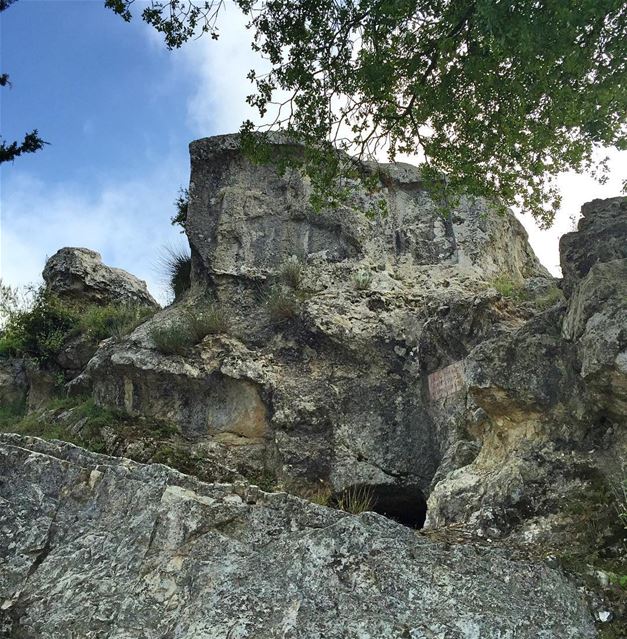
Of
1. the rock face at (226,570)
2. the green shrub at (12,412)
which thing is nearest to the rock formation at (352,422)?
the rock face at (226,570)

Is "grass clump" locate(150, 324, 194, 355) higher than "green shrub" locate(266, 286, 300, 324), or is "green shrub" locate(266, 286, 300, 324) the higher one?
"green shrub" locate(266, 286, 300, 324)

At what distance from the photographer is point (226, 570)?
16.4ft

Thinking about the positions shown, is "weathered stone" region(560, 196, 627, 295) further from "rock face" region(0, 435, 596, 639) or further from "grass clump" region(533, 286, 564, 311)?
"rock face" region(0, 435, 596, 639)

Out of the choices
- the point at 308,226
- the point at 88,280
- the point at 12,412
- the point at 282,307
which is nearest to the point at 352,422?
the point at 282,307

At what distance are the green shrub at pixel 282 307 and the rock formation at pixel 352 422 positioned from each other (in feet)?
0.12

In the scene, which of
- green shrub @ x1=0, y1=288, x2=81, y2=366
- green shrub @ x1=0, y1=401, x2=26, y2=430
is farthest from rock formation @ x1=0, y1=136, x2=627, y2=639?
green shrub @ x1=0, y1=288, x2=81, y2=366

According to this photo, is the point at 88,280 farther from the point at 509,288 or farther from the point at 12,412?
the point at 509,288

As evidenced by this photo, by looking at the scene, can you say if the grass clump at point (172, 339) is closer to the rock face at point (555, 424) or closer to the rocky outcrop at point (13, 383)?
the rocky outcrop at point (13, 383)

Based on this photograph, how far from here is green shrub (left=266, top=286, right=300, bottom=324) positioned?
10.9 meters

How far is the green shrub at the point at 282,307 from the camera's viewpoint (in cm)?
1094

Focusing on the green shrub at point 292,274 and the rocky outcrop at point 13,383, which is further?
the rocky outcrop at point 13,383

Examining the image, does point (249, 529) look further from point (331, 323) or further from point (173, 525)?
point (331, 323)

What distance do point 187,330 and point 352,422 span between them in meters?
3.03

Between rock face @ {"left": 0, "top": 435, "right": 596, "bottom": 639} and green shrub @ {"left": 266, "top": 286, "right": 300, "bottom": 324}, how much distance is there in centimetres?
518
